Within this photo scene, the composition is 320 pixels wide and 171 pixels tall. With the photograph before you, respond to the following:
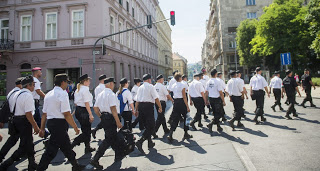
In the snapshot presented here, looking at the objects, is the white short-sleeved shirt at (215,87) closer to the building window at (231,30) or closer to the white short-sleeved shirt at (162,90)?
the white short-sleeved shirt at (162,90)

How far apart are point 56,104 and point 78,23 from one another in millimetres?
17909

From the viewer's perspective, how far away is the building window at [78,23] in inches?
755

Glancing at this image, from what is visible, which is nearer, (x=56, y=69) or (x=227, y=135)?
(x=227, y=135)

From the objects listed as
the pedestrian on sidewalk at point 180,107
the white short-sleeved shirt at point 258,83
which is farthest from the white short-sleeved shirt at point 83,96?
the white short-sleeved shirt at point 258,83

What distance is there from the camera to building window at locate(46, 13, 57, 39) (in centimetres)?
1950

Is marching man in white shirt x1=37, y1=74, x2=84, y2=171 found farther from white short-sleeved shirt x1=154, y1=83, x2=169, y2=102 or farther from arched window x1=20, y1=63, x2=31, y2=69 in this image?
arched window x1=20, y1=63, x2=31, y2=69

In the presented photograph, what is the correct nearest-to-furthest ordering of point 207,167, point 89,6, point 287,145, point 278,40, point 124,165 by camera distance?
point 207,167, point 124,165, point 287,145, point 89,6, point 278,40

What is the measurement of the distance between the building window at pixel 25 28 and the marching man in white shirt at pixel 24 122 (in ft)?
65.1

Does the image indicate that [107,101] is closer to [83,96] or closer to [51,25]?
[83,96]

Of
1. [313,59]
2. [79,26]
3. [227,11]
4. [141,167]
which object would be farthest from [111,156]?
[227,11]

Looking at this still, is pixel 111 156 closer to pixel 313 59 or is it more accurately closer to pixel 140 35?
pixel 140 35

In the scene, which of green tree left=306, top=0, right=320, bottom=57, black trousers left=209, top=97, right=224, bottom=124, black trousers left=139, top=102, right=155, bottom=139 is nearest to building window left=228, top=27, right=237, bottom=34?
green tree left=306, top=0, right=320, bottom=57

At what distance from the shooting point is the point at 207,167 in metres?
3.73

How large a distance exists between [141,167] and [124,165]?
16.2 inches
